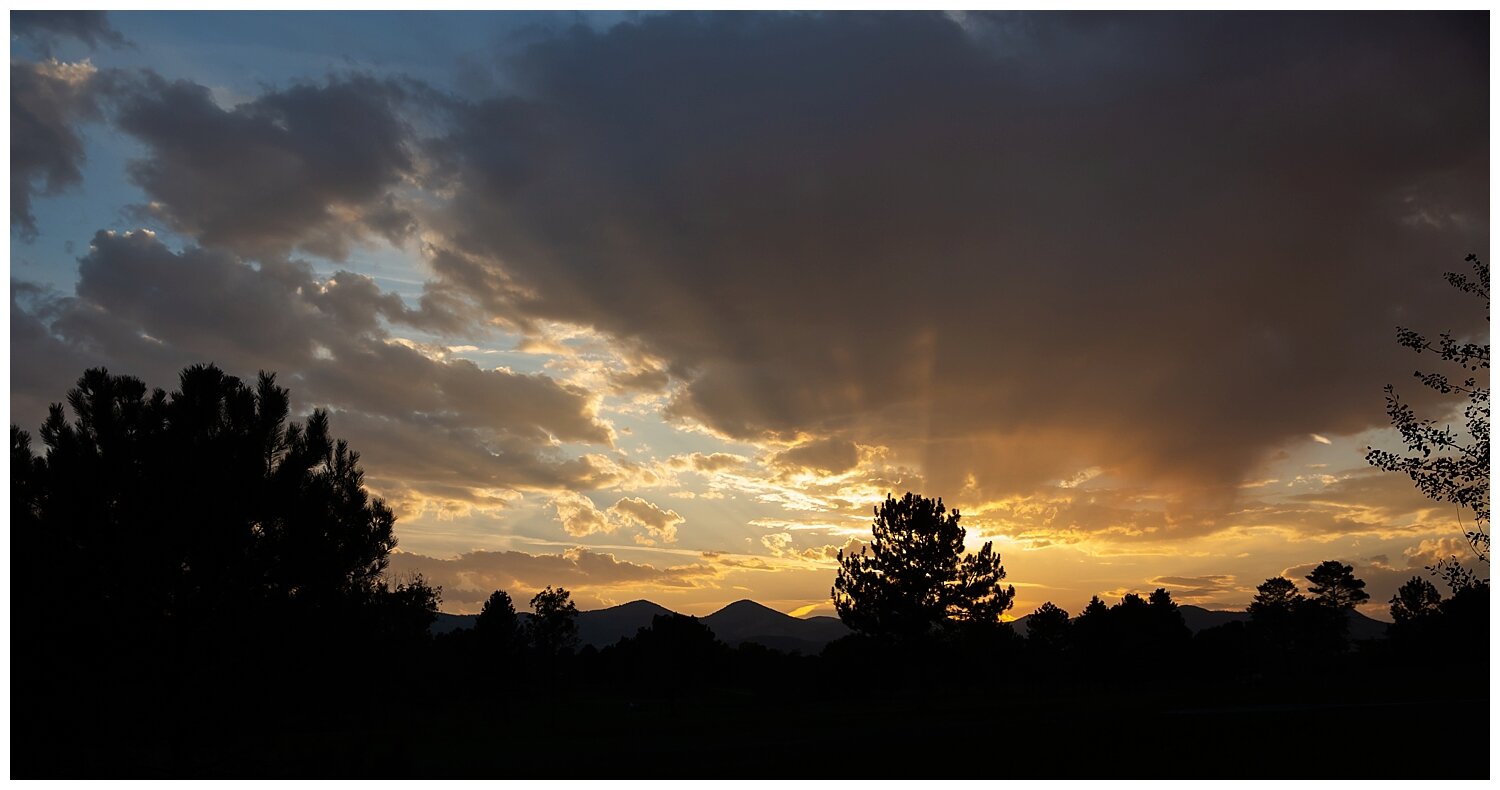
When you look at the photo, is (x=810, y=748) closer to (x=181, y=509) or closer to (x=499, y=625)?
(x=181, y=509)

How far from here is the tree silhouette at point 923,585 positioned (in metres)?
44.1

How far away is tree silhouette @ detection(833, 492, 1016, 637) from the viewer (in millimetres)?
44094

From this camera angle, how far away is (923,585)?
44.1 metres

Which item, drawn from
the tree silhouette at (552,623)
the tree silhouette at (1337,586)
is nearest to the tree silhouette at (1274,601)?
the tree silhouette at (1337,586)

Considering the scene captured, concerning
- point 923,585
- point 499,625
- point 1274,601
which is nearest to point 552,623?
point 499,625

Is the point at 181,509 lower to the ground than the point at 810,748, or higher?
higher

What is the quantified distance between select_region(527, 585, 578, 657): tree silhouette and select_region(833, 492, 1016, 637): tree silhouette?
56385mm

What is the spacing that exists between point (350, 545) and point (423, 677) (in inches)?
1777

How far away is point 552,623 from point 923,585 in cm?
6013

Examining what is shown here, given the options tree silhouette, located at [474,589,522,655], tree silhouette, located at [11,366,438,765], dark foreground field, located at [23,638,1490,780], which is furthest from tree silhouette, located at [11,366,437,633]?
tree silhouette, located at [474,589,522,655]

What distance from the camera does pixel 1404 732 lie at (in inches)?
845

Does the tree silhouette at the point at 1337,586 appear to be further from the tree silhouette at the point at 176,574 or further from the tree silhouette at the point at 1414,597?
the tree silhouette at the point at 176,574

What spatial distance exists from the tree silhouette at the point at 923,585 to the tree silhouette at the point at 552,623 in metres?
56.4

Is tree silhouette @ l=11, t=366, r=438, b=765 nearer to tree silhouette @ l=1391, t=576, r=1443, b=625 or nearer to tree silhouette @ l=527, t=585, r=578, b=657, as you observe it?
tree silhouette @ l=527, t=585, r=578, b=657
